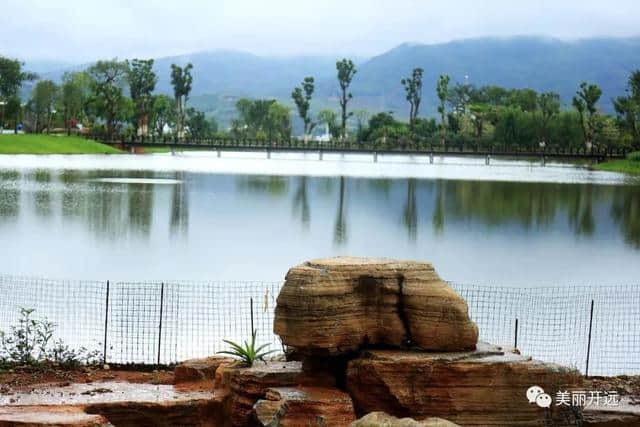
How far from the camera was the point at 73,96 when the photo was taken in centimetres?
18262

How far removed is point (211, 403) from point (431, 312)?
392cm

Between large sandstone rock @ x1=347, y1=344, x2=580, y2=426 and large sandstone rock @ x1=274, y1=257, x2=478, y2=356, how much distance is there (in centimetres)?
32

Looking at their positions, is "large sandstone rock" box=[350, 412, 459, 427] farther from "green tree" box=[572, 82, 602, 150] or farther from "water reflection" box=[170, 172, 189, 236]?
"green tree" box=[572, 82, 602, 150]

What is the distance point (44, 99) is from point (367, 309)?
174479 mm

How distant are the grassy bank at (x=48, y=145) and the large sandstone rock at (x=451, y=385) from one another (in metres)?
122

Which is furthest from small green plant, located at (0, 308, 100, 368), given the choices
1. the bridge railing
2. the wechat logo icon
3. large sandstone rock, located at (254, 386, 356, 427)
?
the bridge railing

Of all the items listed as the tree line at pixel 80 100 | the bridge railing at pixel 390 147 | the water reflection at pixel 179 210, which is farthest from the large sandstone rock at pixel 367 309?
the tree line at pixel 80 100

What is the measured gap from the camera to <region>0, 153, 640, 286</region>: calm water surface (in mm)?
37094

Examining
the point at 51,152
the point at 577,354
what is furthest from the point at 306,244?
the point at 51,152

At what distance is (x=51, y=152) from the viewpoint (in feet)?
470

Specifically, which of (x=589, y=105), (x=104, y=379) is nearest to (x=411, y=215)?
(x=104, y=379)

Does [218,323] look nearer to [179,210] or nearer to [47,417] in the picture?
[47,417]

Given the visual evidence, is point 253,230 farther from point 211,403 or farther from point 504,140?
point 504,140

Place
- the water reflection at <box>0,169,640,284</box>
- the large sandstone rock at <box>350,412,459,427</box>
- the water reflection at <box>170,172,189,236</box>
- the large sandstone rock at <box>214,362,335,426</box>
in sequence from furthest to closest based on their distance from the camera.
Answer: the water reflection at <box>170,172,189,236</box>, the water reflection at <box>0,169,640,284</box>, the large sandstone rock at <box>214,362,335,426</box>, the large sandstone rock at <box>350,412,459,427</box>
